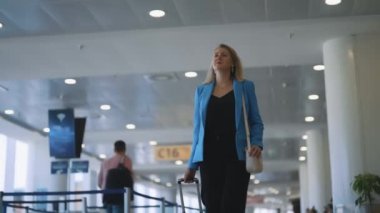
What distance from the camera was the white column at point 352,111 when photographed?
9422 mm

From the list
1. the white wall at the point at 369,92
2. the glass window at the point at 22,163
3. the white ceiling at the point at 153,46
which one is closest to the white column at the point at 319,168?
the white ceiling at the point at 153,46

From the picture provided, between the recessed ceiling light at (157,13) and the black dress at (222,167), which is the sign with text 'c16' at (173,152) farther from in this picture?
the black dress at (222,167)

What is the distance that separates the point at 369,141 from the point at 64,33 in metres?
5.42

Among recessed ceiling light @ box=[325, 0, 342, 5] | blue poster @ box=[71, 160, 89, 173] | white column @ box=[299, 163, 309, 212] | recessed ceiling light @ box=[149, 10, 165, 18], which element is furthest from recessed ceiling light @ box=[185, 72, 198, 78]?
white column @ box=[299, 163, 309, 212]

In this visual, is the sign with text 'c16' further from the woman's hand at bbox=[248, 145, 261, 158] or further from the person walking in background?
the woman's hand at bbox=[248, 145, 261, 158]

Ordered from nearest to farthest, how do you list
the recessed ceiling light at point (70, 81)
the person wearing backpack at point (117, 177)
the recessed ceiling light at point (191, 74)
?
1. the person wearing backpack at point (117, 177)
2. the recessed ceiling light at point (191, 74)
3. the recessed ceiling light at point (70, 81)

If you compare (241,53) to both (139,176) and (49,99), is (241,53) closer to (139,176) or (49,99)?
(49,99)

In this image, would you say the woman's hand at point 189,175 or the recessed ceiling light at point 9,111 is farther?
the recessed ceiling light at point 9,111

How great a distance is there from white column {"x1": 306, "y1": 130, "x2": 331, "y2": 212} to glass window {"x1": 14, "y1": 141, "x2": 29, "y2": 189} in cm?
988

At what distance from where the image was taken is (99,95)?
47.3 ft

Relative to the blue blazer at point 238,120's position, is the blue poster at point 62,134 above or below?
above

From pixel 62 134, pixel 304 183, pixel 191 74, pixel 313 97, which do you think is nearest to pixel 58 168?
pixel 62 134

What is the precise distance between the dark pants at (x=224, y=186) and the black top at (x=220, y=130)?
54 mm

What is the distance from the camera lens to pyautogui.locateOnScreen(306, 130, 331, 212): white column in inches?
714
